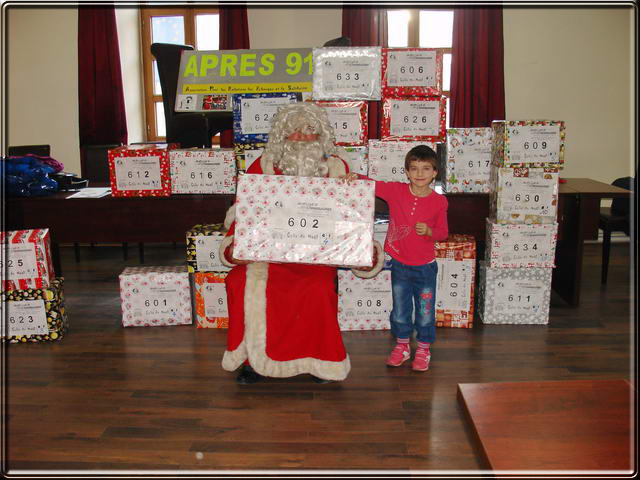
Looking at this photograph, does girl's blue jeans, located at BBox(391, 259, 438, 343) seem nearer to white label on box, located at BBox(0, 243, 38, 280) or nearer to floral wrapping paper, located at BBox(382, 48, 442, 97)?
floral wrapping paper, located at BBox(382, 48, 442, 97)

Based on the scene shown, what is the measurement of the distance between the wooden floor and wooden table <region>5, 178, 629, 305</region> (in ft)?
1.74

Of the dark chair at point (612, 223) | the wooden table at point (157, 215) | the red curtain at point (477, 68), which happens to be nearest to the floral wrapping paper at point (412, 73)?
the wooden table at point (157, 215)

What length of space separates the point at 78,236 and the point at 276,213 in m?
1.70

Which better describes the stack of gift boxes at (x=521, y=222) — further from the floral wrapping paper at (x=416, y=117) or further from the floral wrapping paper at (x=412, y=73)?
the floral wrapping paper at (x=412, y=73)

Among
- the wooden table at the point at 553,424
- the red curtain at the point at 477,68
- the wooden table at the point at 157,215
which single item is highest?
→ the red curtain at the point at 477,68

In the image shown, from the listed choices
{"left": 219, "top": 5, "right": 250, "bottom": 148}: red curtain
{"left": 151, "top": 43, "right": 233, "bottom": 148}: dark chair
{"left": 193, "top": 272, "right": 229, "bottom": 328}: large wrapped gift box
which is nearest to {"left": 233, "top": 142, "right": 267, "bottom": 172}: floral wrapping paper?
{"left": 193, "top": 272, "right": 229, "bottom": 328}: large wrapped gift box

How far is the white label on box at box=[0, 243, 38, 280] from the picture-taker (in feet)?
9.92

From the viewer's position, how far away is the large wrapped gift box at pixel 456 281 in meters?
3.13

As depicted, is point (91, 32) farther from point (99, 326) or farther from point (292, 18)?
point (99, 326)

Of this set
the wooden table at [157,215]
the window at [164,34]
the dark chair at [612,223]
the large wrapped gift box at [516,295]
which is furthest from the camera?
the window at [164,34]

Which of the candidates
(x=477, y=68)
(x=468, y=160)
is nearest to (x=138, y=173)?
(x=468, y=160)

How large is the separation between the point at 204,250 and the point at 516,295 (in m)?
1.85

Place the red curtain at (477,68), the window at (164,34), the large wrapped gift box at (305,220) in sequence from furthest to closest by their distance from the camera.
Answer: the window at (164,34) → the red curtain at (477,68) → the large wrapped gift box at (305,220)

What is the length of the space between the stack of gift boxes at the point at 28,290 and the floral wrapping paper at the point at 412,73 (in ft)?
6.98
